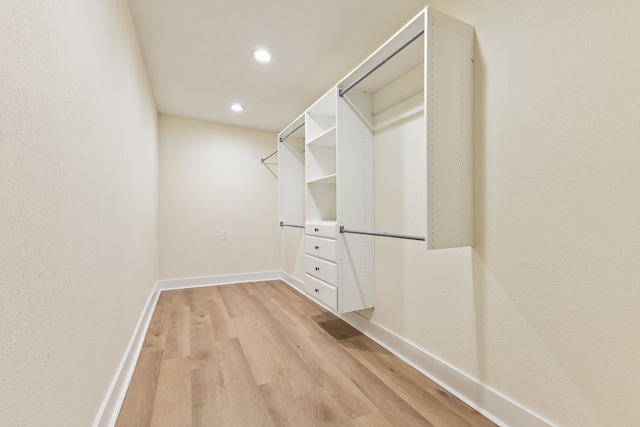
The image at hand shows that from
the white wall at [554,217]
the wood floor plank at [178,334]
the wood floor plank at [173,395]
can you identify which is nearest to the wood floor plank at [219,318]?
the wood floor plank at [178,334]

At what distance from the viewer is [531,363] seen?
1.21 metres

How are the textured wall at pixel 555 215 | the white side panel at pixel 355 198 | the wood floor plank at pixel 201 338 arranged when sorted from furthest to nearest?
the white side panel at pixel 355 198
the wood floor plank at pixel 201 338
the textured wall at pixel 555 215

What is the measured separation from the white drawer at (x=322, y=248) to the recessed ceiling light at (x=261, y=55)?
1531mm

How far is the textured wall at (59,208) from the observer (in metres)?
0.61

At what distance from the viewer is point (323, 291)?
2.35 meters

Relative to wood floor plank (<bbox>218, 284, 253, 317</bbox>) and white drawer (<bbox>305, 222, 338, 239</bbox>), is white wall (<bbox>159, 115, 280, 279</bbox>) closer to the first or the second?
wood floor plank (<bbox>218, 284, 253, 317</bbox>)

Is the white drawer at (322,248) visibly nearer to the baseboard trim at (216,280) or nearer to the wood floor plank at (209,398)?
the wood floor plank at (209,398)

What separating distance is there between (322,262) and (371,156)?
955mm

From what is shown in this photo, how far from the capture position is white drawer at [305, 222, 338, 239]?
7.31 feet

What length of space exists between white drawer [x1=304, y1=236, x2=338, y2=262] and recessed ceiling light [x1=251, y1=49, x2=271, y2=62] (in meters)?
1.53

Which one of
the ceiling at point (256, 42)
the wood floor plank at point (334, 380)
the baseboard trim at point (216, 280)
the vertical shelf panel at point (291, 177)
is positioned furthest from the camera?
the baseboard trim at point (216, 280)

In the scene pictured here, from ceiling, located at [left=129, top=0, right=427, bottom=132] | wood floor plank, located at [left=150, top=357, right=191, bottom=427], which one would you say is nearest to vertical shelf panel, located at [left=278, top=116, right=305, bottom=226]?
ceiling, located at [left=129, top=0, right=427, bottom=132]

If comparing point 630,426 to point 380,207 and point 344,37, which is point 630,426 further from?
point 344,37

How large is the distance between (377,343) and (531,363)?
111 cm
